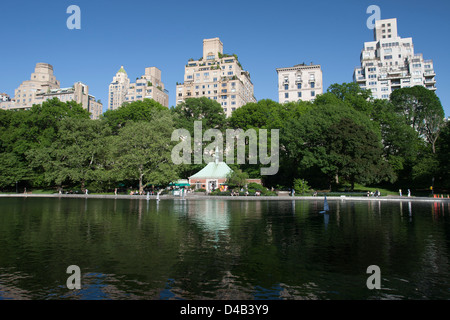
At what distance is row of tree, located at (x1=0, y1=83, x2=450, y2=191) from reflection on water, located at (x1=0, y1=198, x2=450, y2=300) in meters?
33.6

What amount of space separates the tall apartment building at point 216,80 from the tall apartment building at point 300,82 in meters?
15.9

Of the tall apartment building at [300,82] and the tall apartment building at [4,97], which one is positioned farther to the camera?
the tall apartment building at [4,97]

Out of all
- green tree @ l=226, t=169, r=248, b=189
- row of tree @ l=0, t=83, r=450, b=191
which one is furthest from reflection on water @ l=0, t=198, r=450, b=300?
green tree @ l=226, t=169, r=248, b=189

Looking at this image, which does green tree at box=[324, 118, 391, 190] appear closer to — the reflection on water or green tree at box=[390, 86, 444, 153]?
the reflection on water

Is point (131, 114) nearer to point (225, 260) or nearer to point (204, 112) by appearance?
point (204, 112)

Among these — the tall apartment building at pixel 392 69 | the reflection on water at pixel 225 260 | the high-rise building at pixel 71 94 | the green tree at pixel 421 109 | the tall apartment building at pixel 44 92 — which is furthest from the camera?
the tall apartment building at pixel 44 92

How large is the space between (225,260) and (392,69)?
14186 centimetres

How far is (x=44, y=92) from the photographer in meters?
176

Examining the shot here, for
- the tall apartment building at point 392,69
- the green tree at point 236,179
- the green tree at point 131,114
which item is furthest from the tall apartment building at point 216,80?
the green tree at point 236,179

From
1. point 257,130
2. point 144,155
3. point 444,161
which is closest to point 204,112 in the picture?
point 257,130

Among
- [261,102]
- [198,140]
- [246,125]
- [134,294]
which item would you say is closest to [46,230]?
[134,294]

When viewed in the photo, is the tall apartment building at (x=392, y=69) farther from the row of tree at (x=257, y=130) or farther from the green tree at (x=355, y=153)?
the green tree at (x=355, y=153)

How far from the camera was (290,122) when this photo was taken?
199ft

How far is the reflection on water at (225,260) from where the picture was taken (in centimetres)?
929
